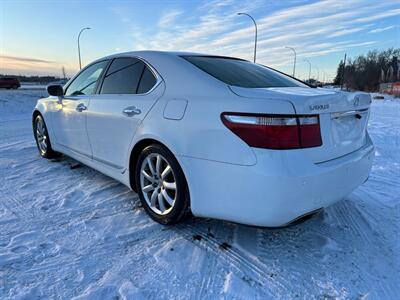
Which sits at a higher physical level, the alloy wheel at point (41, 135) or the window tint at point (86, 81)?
the window tint at point (86, 81)

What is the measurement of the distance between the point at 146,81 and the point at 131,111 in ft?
1.02

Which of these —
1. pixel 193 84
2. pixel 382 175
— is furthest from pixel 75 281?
pixel 382 175

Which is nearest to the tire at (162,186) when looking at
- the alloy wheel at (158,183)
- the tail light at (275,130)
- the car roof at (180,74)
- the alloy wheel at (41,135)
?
the alloy wheel at (158,183)

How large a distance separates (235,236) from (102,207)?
140cm

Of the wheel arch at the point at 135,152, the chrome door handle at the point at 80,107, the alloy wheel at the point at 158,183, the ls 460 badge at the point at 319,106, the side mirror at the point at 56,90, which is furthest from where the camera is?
the side mirror at the point at 56,90

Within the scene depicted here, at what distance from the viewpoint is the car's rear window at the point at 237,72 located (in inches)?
98.3

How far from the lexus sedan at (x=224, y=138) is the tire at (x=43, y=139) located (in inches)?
72.0

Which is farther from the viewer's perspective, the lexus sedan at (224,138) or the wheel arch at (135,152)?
the wheel arch at (135,152)

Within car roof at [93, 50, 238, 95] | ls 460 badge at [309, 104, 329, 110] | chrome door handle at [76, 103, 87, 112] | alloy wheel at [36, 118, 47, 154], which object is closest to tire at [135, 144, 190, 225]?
car roof at [93, 50, 238, 95]

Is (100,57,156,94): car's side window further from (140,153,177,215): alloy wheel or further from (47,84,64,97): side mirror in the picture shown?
(47,84,64,97): side mirror

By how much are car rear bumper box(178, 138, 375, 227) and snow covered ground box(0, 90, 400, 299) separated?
1.22ft

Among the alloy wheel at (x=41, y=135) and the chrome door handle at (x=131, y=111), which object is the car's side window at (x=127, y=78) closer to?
the chrome door handle at (x=131, y=111)

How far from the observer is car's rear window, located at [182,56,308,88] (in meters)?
2.50

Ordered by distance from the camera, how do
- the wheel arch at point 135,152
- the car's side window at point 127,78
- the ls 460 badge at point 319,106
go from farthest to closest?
the car's side window at point 127,78 → the wheel arch at point 135,152 → the ls 460 badge at point 319,106
